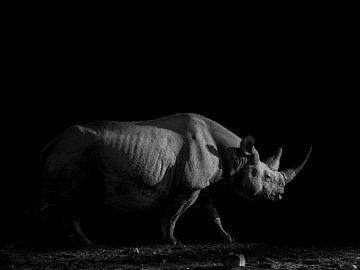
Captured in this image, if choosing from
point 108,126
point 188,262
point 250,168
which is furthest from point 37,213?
point 250,168

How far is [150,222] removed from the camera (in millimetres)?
6547

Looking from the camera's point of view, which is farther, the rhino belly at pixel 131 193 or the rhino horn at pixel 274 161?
the rhino horn at pixel 274 161

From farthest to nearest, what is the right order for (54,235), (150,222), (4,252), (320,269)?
Result: (150,222) → (54,235) → (4,252) → (320,269)

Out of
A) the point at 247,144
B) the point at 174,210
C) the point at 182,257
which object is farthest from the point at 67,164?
the point at 247,144

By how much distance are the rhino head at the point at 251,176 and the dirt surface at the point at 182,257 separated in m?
0.40

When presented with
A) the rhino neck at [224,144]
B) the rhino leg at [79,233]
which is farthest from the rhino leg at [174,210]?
the rhino leg at [79,233]

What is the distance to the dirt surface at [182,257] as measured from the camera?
4918 mm

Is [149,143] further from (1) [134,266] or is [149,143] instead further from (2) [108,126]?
(1) [134,266]

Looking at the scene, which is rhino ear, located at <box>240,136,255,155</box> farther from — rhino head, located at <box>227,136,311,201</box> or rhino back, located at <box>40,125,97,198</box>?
rhino back, located at <box>40,125,97,198</box>

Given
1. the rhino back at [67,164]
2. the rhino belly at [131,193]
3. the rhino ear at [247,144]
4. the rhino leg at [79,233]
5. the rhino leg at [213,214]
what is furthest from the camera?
the rhino leg at [213,214]

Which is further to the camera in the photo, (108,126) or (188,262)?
(108,126)

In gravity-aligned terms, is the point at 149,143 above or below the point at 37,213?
above

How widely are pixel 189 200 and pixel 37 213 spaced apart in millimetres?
1085

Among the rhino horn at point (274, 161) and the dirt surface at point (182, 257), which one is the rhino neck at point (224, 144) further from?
the dirt surface at point (182, 257)
